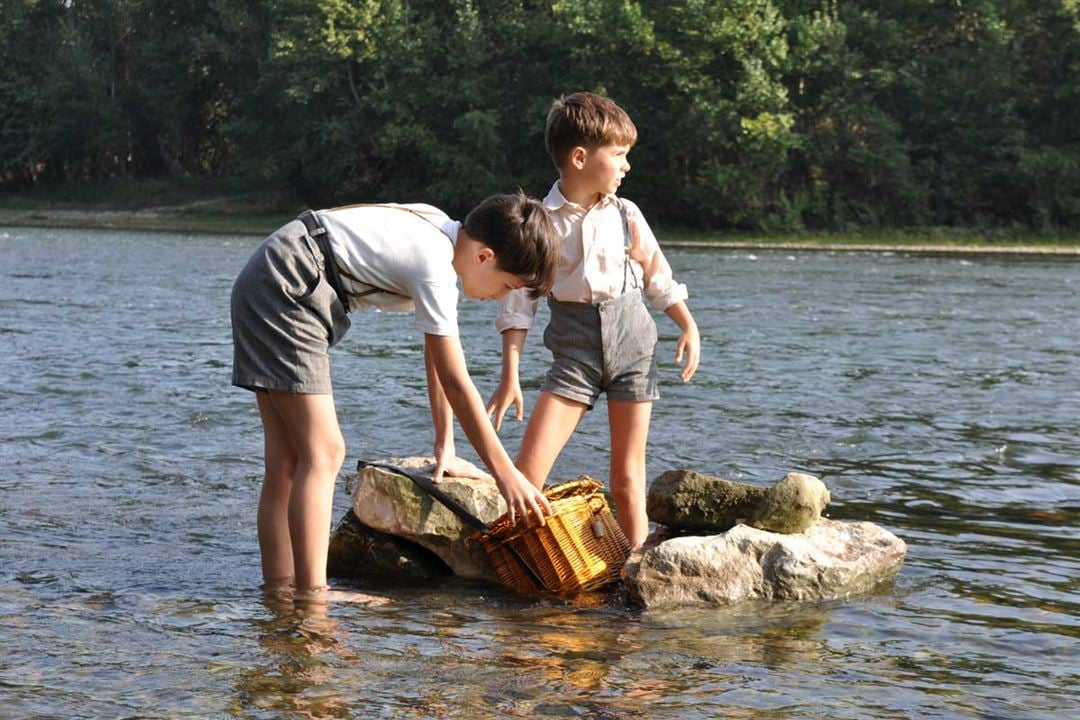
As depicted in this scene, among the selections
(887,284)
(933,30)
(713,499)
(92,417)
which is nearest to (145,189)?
(933,30)

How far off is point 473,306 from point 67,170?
45.0m

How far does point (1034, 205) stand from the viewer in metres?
40.4

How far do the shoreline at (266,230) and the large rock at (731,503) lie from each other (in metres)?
30.9

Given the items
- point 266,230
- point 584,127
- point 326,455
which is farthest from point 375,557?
point 266,230

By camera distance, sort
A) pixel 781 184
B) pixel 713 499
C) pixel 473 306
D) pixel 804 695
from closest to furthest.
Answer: pixel 804 695, pixel 713 499, pixel 473 306, pixel 781 184

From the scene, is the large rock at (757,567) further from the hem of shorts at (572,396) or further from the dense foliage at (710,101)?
the dense foliage at (710,101)

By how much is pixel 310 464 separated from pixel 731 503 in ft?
5.83

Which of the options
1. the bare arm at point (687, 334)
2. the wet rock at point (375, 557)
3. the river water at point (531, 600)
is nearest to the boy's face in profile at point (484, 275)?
the bare arm at point (687, 334)

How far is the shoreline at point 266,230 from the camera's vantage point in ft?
121

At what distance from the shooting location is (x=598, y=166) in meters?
5.07

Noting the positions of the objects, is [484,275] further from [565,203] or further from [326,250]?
[565,203]

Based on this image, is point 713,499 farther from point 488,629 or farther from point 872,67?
point 872,67

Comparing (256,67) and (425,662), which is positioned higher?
(256,67)

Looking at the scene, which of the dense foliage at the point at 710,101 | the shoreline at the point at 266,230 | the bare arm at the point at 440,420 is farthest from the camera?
the dense foliage at the point at 710,101
